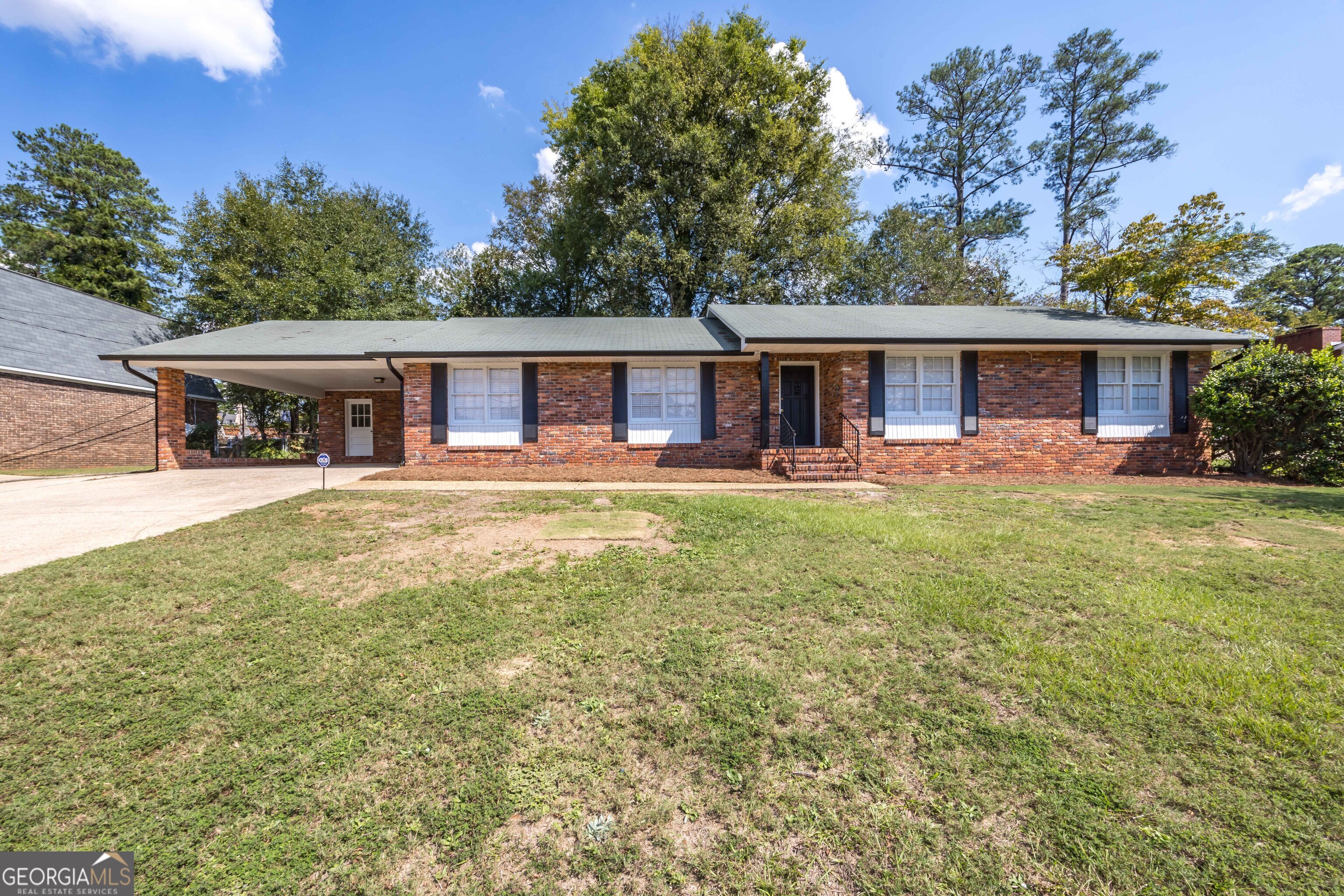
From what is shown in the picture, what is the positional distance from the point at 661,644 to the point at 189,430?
24780 mm

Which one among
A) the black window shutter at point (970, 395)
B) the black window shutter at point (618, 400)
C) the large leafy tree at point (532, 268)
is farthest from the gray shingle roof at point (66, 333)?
the black window shutter at point (970, 395)

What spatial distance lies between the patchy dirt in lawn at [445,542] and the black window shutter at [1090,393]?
11.4 metres

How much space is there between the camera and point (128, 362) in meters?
12.5

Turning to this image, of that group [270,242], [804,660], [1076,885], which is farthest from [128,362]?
[1076,885]

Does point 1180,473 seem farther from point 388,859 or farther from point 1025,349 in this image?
point 388,859

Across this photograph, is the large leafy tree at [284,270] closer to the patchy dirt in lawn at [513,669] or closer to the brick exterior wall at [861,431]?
the brick exterior wall at [861,431]

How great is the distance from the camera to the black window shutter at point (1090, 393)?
39.1 ft

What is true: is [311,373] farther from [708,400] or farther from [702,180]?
[702,180]

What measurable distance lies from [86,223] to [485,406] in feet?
98.2

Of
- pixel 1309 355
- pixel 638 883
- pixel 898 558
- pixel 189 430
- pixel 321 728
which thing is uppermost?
pixel 1309 355

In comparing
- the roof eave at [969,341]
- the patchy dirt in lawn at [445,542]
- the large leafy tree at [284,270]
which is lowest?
the patchy dirt in lawn at [445,542]

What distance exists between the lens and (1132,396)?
12164 millimetres

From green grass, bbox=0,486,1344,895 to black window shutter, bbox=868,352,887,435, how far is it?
7139mm

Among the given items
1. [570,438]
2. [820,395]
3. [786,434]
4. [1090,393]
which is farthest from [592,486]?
[1090,393]
